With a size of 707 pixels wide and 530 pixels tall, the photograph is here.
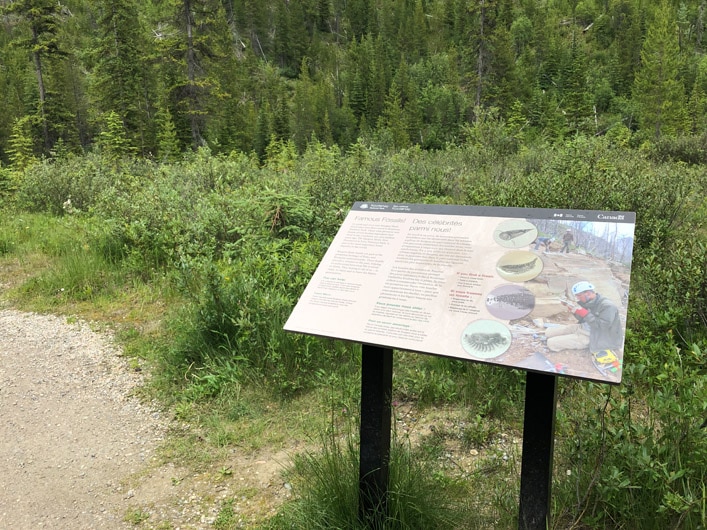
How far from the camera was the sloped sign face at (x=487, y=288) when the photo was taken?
5.01ft

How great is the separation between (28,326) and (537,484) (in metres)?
5.06

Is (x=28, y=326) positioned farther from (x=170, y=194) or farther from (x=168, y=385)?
(x=170, y=194)

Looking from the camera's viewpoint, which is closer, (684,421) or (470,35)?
(684,421)

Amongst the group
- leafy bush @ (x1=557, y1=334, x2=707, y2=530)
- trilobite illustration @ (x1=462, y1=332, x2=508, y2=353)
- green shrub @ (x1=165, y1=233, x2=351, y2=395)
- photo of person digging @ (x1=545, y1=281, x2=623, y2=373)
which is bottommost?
green shrub @ (x1=165, y1=233, x2=351, y2=395)

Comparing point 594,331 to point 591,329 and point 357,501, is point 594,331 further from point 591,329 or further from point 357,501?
point 357,501

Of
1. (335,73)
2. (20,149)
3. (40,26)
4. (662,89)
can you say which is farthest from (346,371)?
(335,73)

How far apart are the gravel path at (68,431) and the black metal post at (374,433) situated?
1.34 m

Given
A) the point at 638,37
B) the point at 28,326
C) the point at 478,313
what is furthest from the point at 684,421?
the point at 638,37

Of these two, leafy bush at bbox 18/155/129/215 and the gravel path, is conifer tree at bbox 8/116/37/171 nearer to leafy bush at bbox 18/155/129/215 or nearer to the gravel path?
leafy bush at bbox 18/155/129/215

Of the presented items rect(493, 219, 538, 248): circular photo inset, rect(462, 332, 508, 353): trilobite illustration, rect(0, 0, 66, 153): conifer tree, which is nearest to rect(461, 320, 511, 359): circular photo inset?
rect(462, 332, 508, 353): trilobite illustration

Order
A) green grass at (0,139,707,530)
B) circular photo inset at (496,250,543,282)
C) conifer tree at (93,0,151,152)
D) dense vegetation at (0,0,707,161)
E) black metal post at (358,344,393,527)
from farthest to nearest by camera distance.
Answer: conifer tree at (93,0,151,152), dense vegetation at (0,0,707,161), green grass at (0,139,707,530), black metal post at (358,344,393,527), circular photo inset at (496,250,543,282)

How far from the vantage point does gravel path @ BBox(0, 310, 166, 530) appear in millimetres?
2637

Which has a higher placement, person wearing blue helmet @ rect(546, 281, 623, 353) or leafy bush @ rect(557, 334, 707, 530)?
person wearing blue helmet @ rect(546, 281, 623, 353)

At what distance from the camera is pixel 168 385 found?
371cm
